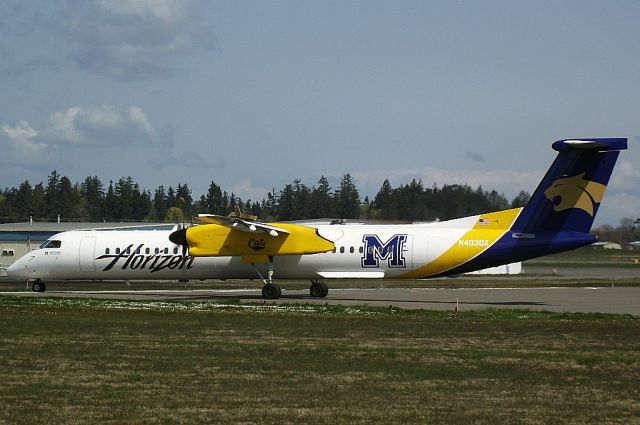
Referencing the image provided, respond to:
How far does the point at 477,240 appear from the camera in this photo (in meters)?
34.3

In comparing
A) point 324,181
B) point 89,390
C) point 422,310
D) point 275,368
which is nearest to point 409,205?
point 422,310

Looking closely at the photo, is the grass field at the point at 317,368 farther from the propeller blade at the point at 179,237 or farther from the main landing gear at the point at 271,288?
the propeller blade at the point at 179,237

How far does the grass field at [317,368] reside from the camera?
12.2 meters

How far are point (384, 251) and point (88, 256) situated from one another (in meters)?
12.7

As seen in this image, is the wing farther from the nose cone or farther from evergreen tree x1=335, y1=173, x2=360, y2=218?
evergreen tree x1=335, y1=173, x2=360, y2=218

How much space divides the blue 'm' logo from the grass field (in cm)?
754

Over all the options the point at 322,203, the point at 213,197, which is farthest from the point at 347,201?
the point at 213,197

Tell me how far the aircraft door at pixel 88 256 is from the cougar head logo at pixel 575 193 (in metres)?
18.7

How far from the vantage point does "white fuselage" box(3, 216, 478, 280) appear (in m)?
35.3

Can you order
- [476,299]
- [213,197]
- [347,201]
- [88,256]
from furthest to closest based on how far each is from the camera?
[213,197] → [347,201] → [88,256] → [476,299]

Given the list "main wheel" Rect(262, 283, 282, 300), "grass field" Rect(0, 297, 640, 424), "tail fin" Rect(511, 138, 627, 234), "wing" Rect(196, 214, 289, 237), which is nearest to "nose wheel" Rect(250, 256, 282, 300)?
"main wheel" Rect(262, 283, 282, 300)

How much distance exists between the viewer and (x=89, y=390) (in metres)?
13.8

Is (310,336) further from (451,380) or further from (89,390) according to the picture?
(89,390)

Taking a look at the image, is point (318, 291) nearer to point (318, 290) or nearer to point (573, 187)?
point (318, 290)
